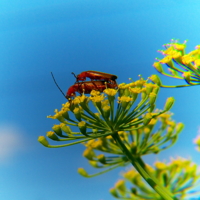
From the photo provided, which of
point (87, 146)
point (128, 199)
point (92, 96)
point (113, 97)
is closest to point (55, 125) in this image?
point (92, 96)

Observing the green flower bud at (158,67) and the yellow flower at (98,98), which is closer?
the yellow flower at (98,98)

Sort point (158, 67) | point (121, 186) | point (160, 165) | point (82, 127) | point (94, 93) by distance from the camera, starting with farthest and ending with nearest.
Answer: point (121, 186) < point (160, 165) < point (158, 67) < point (94, 93) < point (82, 127)

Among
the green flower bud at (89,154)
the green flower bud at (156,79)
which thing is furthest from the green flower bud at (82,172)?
the green flower bud at (156,79)

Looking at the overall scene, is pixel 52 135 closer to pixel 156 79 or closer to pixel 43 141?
pixel 43 141

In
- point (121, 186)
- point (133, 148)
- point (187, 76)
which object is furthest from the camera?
point (121, 186)

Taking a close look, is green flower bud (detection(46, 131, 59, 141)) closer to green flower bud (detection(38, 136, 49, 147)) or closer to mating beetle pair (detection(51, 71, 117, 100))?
green flower bud (detection(38, 136, 49, 147))

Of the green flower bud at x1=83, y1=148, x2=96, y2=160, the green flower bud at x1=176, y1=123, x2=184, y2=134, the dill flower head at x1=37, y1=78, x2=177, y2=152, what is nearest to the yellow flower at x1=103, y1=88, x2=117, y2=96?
the dill flower head at x1=37, y1=78, x2=177, y2=152

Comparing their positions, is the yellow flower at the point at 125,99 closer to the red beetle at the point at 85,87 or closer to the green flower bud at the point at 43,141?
the red beetle at the point at 85,87

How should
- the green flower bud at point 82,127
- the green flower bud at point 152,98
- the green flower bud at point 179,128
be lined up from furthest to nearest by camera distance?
the green flower bud at point 179,128 → the green flower bud at point 152,98 → the green flower bud at point 82,127

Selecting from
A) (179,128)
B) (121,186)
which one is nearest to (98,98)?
(179,128)
